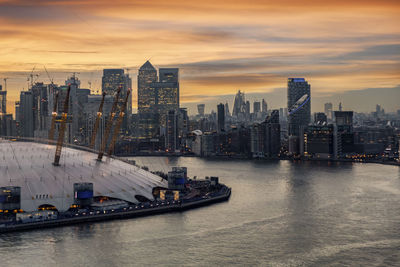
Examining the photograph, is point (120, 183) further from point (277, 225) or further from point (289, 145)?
point (289, 145)

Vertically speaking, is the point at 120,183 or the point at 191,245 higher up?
the point at 120,183

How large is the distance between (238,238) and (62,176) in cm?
1894

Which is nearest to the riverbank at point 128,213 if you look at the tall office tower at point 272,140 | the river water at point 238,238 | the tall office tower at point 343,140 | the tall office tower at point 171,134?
the river water at point 238,238

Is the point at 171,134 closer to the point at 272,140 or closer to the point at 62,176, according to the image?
the point at 272,140

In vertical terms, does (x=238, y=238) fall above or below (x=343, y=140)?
below

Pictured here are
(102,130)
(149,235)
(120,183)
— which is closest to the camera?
(149,235)

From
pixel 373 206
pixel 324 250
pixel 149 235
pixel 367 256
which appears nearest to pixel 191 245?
pixel 149 235

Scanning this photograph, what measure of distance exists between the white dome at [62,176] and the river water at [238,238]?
4.29 meters

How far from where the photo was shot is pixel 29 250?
37.5m

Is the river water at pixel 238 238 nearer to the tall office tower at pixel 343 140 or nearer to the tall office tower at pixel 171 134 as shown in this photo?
the tall office tower at pixel 343 140

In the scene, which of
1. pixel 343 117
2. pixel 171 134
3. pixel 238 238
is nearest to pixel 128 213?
pixel 238 238

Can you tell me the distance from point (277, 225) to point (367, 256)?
10535 mm

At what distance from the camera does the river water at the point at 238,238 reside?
35594 mm

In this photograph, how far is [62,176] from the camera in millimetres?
51000
